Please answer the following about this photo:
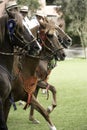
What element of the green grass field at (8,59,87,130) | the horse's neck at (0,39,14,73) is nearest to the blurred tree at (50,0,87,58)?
the green grass field at (8,59,87,130)

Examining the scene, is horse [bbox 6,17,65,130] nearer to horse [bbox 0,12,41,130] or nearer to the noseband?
horse [bbox 0,12,41,130]

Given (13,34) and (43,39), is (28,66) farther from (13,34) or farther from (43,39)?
(13,34)

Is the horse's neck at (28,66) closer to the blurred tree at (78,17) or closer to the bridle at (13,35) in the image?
the bridle at (13,35)

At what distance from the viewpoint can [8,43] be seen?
264 inches

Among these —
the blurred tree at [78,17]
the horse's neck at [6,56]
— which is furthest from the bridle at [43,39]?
the blurred tree at [78,17]

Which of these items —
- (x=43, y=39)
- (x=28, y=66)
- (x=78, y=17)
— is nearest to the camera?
(x=28, y=66)

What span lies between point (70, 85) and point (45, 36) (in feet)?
31.2

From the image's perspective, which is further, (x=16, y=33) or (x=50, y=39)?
(x=50, y=39)

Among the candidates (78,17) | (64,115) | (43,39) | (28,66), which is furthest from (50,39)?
(78,17)

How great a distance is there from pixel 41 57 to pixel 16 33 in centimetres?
228

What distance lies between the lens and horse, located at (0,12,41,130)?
6.52 meters

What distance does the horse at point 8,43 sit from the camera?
6.52 meters

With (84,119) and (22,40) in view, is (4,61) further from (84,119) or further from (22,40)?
(84,119)

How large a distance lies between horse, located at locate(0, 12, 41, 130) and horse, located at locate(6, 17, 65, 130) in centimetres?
78
